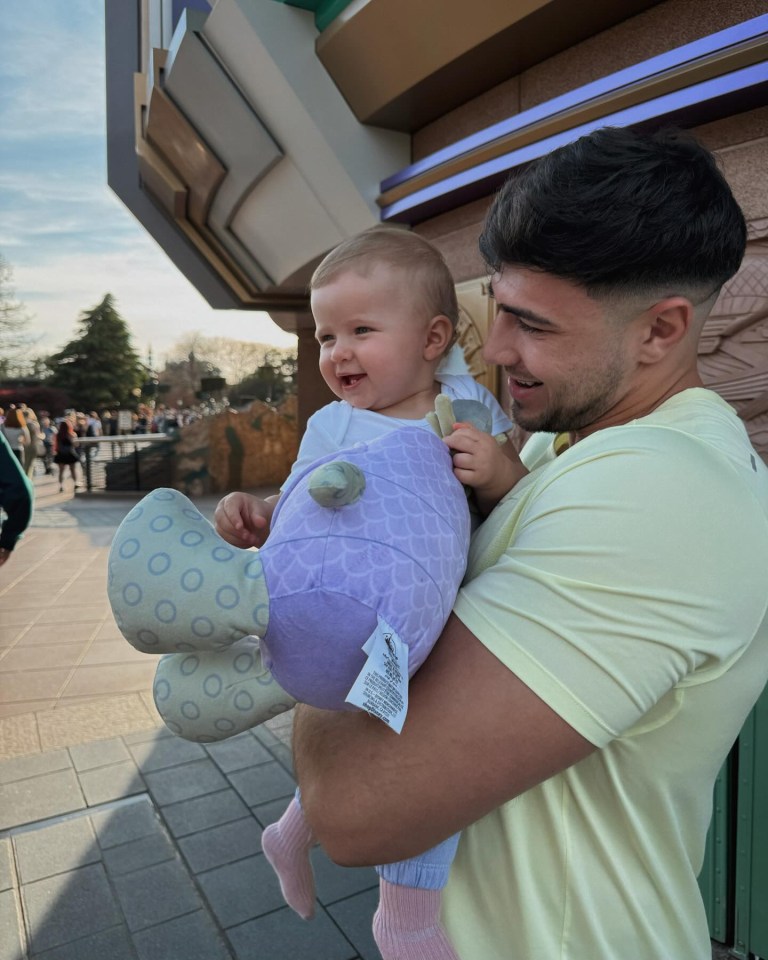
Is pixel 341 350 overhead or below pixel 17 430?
overhead

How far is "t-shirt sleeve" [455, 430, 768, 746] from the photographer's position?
2.92 ft

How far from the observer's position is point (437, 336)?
1667 mm

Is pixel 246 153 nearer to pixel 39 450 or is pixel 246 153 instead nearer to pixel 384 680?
pixel 384 680

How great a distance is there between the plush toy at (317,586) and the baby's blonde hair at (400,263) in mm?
721

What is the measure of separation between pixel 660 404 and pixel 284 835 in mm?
1338

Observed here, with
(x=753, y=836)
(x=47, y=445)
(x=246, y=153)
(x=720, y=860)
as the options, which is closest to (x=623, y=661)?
(x=753, y=836)

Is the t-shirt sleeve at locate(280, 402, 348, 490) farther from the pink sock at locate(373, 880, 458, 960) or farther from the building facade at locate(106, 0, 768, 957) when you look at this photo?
the building facade at locate(106, 0, 768, 957)

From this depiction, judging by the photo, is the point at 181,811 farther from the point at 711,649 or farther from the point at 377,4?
the point at 377,4

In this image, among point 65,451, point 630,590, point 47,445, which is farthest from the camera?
point 47,445

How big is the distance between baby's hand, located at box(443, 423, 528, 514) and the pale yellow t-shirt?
0.20ft

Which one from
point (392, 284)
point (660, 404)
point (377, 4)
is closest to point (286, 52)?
point (377, 4)

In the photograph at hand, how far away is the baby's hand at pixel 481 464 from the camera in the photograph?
1.22 m

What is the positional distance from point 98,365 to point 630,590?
51340 mm

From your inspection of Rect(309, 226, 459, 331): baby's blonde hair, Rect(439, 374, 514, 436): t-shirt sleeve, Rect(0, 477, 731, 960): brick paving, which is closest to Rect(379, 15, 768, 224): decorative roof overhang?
Rect(309, 226, 459, 331): baby's blonde hair
